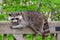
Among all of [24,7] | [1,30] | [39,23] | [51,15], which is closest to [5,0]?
[24,7]

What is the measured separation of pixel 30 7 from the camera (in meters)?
Answer: 4.72

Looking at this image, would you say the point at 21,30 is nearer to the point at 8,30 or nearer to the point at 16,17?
the point at 8,30

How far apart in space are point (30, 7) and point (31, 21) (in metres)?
1.15

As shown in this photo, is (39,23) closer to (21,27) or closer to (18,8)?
(21,27)

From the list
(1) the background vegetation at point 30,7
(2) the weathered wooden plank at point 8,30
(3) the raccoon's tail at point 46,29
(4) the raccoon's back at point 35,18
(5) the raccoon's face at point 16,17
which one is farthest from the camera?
(1) the background vegetation at point 30,7

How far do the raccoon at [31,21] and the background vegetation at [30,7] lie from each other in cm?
66

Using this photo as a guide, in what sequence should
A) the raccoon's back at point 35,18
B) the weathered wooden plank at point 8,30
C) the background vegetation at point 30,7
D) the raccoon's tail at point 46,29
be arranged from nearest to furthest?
1. the weathered wooden plank at point 8,30
2. the raccoon's tail at point 46,29
3. the raccoon's back at point 35,18
4. the background vegetation at point 30,7

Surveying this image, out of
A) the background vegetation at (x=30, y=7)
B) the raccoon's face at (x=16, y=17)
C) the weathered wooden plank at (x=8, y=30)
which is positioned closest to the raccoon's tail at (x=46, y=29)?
the weathered wooden plank at (x=8, y=30)

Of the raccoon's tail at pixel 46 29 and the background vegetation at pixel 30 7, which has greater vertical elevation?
the background vegetation at pixel 30 7

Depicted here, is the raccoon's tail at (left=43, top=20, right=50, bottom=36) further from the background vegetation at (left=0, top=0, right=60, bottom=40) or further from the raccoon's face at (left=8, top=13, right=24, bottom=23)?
the background vegetation at (left=0, top=0, right=60, bottom=40)

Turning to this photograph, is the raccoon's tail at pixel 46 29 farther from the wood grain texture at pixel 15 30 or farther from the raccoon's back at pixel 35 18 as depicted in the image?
→ the raccoon's back at pixel 35 18

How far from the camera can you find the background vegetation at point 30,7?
14.5 feet

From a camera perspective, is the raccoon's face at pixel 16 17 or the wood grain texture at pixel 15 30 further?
the raccoon's face at pixel 16 17

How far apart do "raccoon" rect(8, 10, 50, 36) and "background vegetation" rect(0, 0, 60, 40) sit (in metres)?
0.66
